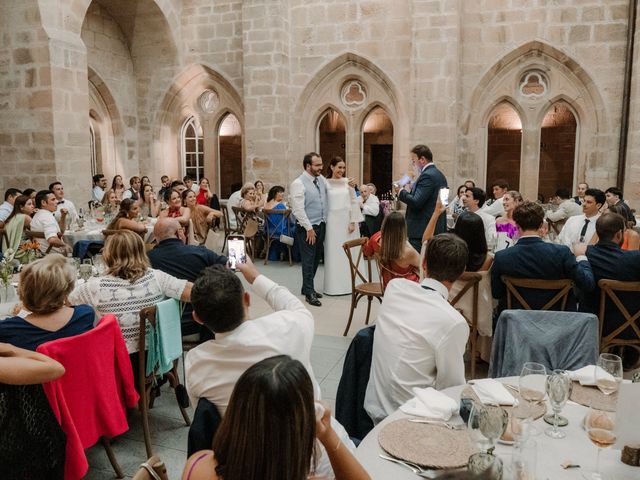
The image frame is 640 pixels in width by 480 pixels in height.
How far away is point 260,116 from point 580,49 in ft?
18.2

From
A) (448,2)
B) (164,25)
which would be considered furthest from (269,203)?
(164,25)

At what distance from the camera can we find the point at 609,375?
189 cm

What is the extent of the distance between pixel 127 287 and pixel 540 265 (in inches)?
98.1

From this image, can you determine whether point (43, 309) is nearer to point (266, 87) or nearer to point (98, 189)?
point (98, 189)

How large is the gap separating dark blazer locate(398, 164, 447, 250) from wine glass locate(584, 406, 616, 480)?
3978 millimetres

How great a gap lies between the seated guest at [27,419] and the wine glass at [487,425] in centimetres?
150

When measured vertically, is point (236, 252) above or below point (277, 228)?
above

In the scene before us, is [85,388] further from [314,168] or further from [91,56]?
[91,56]

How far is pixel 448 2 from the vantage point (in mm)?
9094

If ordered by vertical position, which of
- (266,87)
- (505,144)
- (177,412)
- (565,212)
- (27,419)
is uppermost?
(266,87)

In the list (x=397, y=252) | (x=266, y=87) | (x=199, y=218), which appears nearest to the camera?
(x=397, y=252)

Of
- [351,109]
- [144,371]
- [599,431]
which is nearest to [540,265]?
[599,431]

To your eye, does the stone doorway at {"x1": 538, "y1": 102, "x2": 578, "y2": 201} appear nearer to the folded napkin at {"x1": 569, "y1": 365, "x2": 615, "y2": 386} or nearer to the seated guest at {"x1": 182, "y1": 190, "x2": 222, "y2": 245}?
the seated guest at {"x1": 182, "y1": 190, "x2": 222, "y2": 245}

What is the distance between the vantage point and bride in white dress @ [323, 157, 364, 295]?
6203 mm
